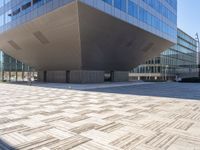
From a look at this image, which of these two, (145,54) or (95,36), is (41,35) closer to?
(95,36)

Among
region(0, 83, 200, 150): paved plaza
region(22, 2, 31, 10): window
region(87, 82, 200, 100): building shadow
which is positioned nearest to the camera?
region(0, 83, 200, 150): paved plaza

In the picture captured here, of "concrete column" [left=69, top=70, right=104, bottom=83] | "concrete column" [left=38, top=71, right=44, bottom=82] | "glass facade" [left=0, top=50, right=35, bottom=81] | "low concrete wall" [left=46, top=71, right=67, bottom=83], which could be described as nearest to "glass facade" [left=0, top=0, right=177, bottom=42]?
"concrete column" [left=69, top=70, right=104, bottom=83]

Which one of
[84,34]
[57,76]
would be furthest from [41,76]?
[84,34]

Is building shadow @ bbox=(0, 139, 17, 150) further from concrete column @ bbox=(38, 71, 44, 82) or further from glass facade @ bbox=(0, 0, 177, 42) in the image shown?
concrete column @ bbox=(38, 71, 44, 82)

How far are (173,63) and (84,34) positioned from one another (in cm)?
5723

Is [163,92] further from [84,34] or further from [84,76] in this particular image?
[84,76]

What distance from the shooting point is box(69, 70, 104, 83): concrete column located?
3231 centimetres

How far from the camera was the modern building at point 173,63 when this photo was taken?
64113mm

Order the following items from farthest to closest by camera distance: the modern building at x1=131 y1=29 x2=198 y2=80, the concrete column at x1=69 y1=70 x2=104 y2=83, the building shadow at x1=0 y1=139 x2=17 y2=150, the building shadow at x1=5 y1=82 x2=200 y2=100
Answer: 1. the modern building at x1=131 y1=29 x2=198 y2=80
2. the concrete column at x1=69 y1=70 x2=104 y2=83
3. the building shadow at x1=5 y1=82 x2=200 y2=100
4. the building shadow at x1=0 y1=139 x2=17 y2=150

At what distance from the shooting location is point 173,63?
7262 centimetres

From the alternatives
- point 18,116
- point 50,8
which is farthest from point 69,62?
point 18,116

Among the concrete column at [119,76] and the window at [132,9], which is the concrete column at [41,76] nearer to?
the concrete column at [119,76]

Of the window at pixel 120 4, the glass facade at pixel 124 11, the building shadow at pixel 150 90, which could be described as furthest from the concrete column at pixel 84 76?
the window at pixel 120 4

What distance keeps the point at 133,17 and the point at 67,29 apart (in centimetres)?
1183
